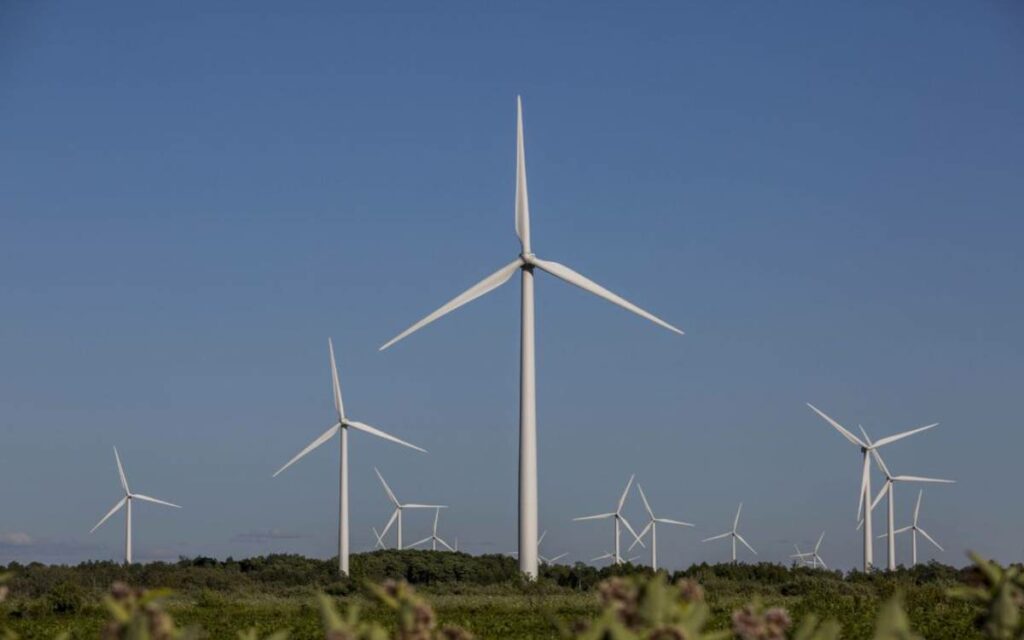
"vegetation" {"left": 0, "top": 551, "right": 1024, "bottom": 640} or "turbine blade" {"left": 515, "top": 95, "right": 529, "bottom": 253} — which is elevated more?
"turbine blade" {"left": 515, "top": 95, "right": 529, "bottom": 253}

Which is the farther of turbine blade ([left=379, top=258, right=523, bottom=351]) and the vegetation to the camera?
turbine blade ([left=379, top=258, right=523, bottom=351])

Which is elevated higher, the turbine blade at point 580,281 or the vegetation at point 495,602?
the turbine blade at point 580,281

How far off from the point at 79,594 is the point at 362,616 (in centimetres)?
1397

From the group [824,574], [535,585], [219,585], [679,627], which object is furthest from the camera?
[219,585]

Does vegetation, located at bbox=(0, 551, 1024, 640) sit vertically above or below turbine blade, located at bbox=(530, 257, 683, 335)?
below

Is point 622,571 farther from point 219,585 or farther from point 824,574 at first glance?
point 219,585

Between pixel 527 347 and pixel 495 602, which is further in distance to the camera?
pixel 527 347

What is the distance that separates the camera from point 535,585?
172 ft

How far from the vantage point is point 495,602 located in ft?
145

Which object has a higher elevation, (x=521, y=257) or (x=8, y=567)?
(x=521, y=257)

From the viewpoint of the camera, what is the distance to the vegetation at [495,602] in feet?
24.3

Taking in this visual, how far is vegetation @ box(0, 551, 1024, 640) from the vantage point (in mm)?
7402

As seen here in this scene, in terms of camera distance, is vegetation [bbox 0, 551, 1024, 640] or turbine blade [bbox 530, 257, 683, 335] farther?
turbine blade [bbox 530, 257, 683, 335]

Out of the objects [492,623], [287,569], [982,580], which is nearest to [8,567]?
[287,569]
